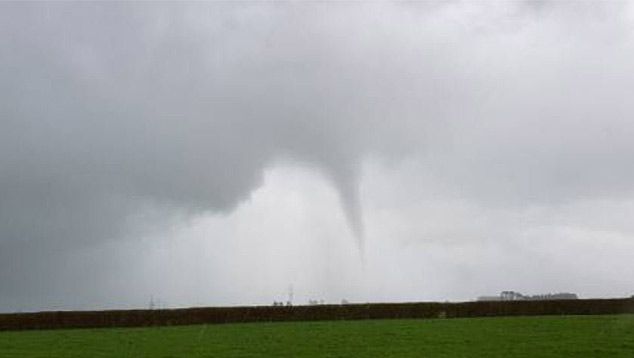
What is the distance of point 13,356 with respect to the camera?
40156 mm

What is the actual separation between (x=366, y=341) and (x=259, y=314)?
28832 millimetres

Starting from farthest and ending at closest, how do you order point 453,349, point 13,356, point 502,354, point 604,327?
point 604,327 → point 13,356 → point 453,349 → point 502,354

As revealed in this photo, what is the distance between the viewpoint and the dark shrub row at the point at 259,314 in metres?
67.2

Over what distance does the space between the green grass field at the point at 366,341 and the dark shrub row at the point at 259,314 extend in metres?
13.7

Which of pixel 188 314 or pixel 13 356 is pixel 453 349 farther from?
pixel 188 314

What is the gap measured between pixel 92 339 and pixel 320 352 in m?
16.9

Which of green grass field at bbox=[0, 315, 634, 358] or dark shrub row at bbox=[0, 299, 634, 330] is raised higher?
dark shrub row at bbox=[0, 299, 634, 330]

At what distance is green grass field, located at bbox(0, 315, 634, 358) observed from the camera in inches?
1399

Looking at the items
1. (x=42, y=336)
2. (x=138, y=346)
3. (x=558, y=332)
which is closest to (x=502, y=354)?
(x=558, y=332)

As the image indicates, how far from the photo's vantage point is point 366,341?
41094 mm

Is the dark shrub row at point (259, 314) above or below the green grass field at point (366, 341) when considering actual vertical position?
above

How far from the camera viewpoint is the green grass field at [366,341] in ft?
117

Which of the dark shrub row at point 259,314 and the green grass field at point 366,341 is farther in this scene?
the dark shrub row at point 259,314

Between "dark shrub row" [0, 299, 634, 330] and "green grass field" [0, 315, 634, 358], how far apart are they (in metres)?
13.7
